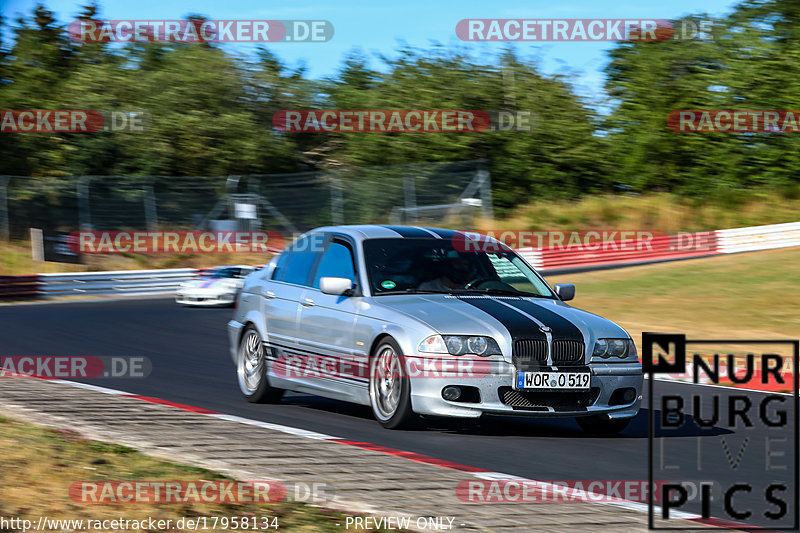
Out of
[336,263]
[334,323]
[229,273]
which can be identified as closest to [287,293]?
[336,263]

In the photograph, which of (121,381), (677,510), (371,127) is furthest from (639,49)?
(677,510)

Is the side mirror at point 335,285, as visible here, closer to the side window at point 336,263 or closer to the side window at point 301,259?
the side window at point 336,263

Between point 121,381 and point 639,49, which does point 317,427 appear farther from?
point 639,49

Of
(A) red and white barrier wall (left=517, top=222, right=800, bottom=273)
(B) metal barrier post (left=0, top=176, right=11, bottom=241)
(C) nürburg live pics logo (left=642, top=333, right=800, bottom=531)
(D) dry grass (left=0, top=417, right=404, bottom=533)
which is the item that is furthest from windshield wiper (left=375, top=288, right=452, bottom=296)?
(B) metal barrier post (left=0, top=176, right=11, bottom=241)

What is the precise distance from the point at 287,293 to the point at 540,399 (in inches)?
108

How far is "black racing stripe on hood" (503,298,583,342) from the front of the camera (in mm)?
8258

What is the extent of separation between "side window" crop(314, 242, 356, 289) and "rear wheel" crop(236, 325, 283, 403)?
98cm

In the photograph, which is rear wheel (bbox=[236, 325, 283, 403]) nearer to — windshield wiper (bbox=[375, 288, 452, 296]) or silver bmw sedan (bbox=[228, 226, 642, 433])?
silver bmw sedan (bbox=[228, 226, 642, 433])

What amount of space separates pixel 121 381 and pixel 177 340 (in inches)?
206

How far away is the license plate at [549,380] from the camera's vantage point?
8.16 meters

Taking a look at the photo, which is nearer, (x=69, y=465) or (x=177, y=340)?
(x=69, y=465)

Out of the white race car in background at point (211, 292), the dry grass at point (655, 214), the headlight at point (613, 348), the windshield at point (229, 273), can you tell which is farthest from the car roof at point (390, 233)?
the dry grass at point (655, 214)

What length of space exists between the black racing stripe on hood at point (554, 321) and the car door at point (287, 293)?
196cm

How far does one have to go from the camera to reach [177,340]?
54.2 feet
